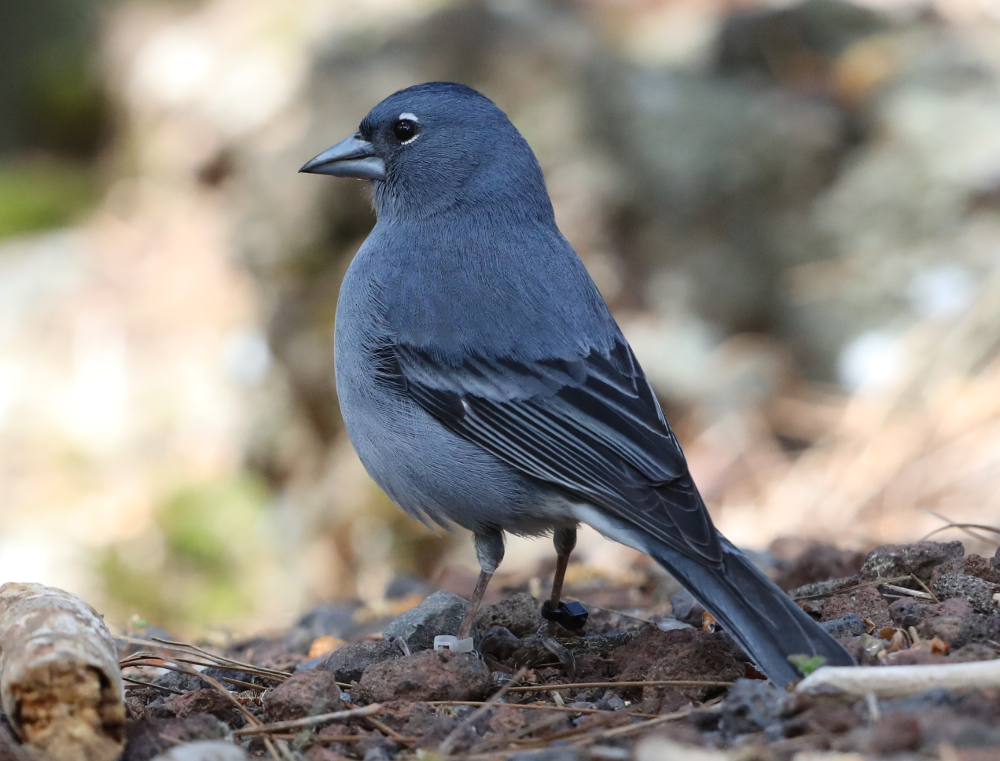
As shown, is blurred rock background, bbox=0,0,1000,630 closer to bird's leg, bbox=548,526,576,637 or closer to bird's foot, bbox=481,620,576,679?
bird's leg, bbox=548,526,576,637

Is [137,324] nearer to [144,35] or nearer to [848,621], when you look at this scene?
[144,35]

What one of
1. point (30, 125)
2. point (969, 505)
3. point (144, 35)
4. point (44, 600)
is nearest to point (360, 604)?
point (44, 600)

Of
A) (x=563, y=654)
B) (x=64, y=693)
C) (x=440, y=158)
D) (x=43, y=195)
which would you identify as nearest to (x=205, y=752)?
(x=64, y=693)

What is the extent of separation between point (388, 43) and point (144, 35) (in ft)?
12.7

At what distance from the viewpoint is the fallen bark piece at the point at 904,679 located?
7.25ft

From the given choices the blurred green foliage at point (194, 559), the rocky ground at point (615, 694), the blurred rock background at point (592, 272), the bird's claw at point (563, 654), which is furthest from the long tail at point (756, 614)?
the blurred green foliage at point (194, 559)

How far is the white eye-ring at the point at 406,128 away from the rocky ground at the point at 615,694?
5.89ft

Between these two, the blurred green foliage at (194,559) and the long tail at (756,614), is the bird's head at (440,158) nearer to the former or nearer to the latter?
the long tail at (756,614)

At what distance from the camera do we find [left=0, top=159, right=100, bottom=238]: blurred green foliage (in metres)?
10.4

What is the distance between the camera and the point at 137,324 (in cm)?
850

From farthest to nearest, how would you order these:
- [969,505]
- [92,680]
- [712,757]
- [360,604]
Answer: [969,505] < [360,604] < [92,680] < [712,757]

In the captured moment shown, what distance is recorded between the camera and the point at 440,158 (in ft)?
13.3

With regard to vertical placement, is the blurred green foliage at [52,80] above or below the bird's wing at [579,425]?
above

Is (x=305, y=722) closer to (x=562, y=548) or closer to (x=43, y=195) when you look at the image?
(x=562, y=548)
